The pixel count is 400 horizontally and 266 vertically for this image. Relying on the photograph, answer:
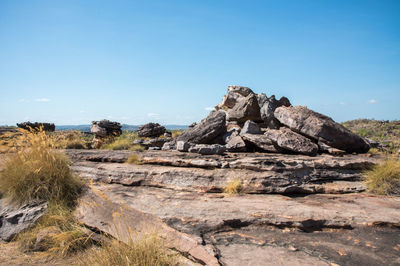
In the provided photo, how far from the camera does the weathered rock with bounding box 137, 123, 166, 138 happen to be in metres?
14.8

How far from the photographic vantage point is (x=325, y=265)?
3.27 meters

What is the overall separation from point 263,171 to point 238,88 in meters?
8.66

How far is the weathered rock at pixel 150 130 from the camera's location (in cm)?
1477

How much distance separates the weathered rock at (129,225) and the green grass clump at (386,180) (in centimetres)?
463

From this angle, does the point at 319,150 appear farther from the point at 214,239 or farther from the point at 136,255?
the point at 136,255

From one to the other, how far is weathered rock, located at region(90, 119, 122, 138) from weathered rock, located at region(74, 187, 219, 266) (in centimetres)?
1045

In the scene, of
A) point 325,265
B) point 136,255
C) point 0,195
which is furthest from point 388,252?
point 0,195

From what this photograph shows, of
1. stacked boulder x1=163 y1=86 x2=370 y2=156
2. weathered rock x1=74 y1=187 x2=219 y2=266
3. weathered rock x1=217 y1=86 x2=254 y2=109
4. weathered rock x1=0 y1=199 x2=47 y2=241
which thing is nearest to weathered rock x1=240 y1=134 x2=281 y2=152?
stacked boulder x1=163 y1=86 x2=370 y2=156

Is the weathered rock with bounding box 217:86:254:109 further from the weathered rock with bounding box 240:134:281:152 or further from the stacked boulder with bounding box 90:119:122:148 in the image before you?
the stacked boulder with bounding box 90:119:122:148

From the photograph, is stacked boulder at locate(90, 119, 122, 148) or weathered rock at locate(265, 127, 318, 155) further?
stacked boulder at locate(90, 119, 122, 148)

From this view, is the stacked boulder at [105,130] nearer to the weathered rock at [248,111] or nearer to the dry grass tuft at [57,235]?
the weathered rock at [248,111]

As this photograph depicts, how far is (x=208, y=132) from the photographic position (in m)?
9.10

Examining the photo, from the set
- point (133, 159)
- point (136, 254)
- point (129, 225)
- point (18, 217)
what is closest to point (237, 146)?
point (133, 159)

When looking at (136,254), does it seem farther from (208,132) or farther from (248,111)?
(248,111)
